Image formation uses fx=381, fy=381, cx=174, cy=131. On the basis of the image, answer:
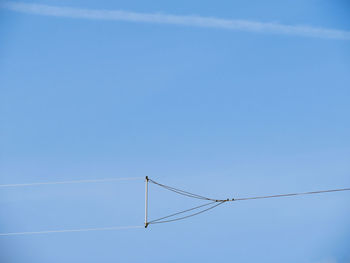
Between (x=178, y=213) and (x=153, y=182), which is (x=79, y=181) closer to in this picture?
(x=153, y=182)

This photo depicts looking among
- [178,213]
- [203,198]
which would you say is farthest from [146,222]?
[203,198]

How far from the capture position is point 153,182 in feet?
46.3

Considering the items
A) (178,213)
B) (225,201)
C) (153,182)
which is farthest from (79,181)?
(225,201)

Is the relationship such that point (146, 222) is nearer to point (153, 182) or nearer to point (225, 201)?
point (153, 182)

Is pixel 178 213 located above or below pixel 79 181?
below

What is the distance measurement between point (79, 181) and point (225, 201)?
5432mm

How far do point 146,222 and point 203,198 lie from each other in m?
2.36

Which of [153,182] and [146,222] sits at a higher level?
[153,182]

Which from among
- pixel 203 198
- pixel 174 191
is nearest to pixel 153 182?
pixel 174 191

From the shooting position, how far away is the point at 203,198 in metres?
14.6

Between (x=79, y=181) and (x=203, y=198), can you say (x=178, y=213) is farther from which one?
(x=79, y=181)

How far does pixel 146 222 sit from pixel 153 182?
57.7 inches

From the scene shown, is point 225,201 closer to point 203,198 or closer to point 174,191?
point 203,198

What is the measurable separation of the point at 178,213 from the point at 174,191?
3.20ft
